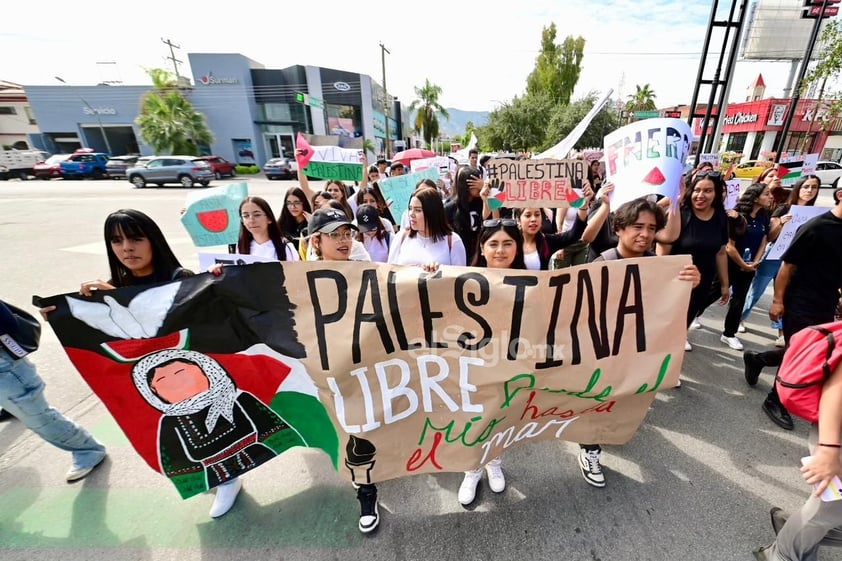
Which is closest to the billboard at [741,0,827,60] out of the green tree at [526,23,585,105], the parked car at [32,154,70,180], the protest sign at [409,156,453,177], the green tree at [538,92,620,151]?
the green tree at [538,92,620,151]

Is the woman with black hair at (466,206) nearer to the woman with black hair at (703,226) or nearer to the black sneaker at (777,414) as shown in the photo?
the woman with black hair at (703,226)

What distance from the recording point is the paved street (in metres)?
1.98

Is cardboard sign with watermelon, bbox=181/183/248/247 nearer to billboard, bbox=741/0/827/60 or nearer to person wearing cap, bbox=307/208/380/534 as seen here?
person wearing cap, bbox=307/208/380/534

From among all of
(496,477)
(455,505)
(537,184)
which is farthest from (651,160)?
(455,505)

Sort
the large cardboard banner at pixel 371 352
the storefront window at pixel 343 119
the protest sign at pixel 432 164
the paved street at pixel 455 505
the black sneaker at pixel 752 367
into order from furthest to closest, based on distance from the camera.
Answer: the storefront window at pixel 343 119 → the protest sign at pixel 432 164 → the black sneaker at pixel 752 367 → the paved street at pixel 455 505 → the large cardboard banner at pixel 371 352

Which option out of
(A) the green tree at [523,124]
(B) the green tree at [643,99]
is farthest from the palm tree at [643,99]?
(A) the green tree at [523,124]

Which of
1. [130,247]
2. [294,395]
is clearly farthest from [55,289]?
[294,395]

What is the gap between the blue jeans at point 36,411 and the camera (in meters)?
2.14

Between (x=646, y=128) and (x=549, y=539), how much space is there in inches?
126

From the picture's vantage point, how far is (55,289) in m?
5.53

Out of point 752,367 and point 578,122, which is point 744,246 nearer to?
point 752,367

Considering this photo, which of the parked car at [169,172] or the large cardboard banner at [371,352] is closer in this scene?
the large cardboard banner at [371,352]

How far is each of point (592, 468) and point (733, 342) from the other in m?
2.85

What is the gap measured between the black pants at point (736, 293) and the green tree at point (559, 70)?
39242 millimetres
